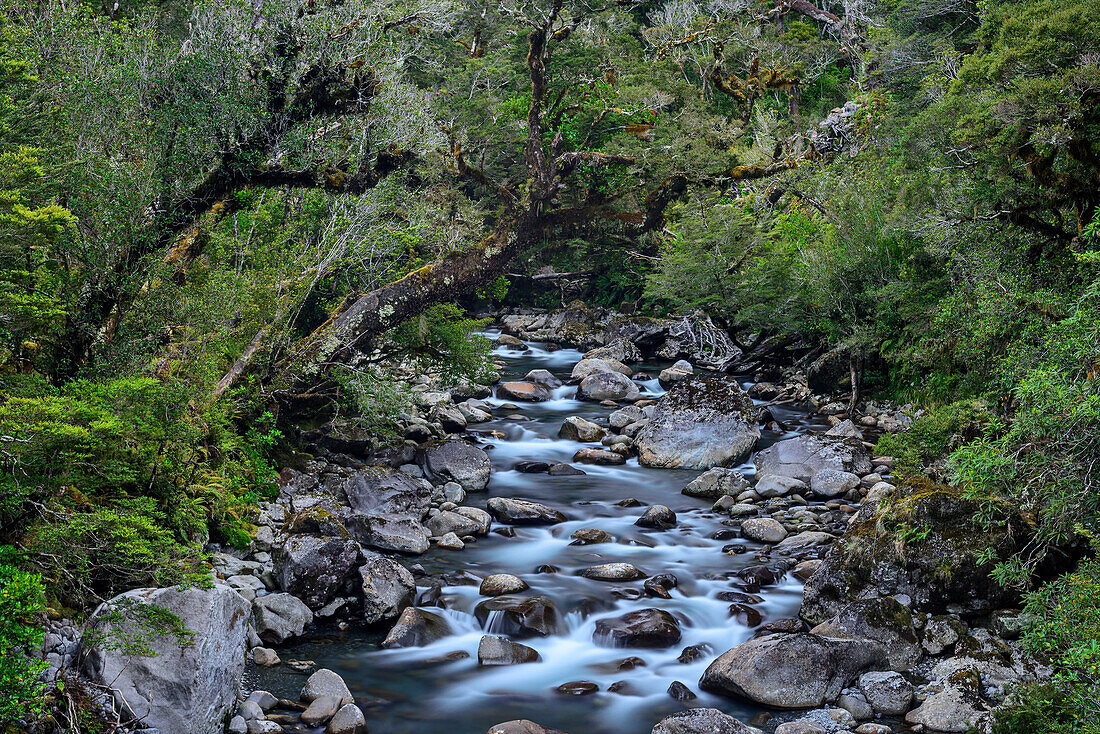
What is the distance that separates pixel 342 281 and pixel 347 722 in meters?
9.56

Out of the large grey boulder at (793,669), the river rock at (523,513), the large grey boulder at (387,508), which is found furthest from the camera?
the river rock at (523,513)

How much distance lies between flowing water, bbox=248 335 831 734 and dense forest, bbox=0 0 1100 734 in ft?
6.75

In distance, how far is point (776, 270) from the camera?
18703 mm

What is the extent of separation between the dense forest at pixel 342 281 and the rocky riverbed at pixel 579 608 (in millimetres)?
517

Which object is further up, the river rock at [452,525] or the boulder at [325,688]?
the boulder at [325,688]

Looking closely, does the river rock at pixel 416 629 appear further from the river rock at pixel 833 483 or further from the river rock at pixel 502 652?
the river rock at pixel 833 483

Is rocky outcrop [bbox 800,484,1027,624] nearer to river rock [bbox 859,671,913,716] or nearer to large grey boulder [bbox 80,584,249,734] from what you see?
river rock [bbox 859,671,913,716]

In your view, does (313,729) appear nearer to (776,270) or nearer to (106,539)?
(106,539)

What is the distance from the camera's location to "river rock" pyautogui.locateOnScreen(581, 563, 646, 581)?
31.6 ft

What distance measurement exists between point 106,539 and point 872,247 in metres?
14.2

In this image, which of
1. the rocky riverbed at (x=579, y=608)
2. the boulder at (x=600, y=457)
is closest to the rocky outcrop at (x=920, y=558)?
the rocky riverbed at (x=579, y=608)

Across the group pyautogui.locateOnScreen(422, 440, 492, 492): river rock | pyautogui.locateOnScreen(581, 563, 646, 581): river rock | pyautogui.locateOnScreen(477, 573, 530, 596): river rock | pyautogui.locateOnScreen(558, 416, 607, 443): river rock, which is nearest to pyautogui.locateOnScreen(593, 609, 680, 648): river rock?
pyautogui.locateOnScreen(581, 563, 646, 581): river rock

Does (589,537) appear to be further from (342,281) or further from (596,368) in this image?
(596,368)

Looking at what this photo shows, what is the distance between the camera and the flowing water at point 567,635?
713cm
